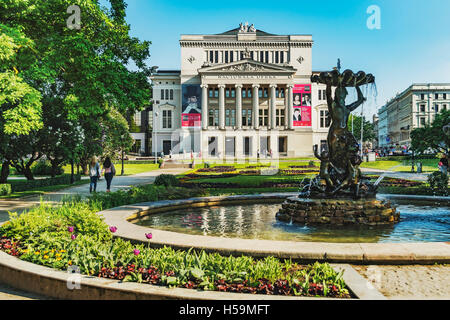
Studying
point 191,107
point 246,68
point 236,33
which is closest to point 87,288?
point 191,107

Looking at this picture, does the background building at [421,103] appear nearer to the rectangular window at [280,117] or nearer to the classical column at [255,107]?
the rectangular window at [280,117]

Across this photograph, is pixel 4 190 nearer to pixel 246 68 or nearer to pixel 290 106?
pixel 246 68

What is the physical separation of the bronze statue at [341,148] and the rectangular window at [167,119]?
74.0m

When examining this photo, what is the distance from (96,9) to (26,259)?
542 inches

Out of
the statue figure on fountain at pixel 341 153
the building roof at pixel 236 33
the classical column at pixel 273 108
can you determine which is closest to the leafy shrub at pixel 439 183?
the statue figure on fountain at pixel 341 153

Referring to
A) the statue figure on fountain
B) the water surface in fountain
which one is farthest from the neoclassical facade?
the statue figure on fountain

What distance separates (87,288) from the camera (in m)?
4.77

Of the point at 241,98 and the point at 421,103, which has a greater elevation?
the point at 421,103

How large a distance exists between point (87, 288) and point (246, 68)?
7332cm

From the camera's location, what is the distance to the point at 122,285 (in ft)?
15.3

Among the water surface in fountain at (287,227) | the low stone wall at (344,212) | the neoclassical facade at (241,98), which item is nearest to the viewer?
the water surface in fountain at (287,227)

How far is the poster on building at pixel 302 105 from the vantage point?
252 feet

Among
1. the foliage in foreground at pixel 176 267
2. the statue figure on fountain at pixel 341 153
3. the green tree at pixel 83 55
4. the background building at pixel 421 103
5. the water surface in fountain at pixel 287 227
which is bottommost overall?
the water surface in fountain at pixel 287 227
